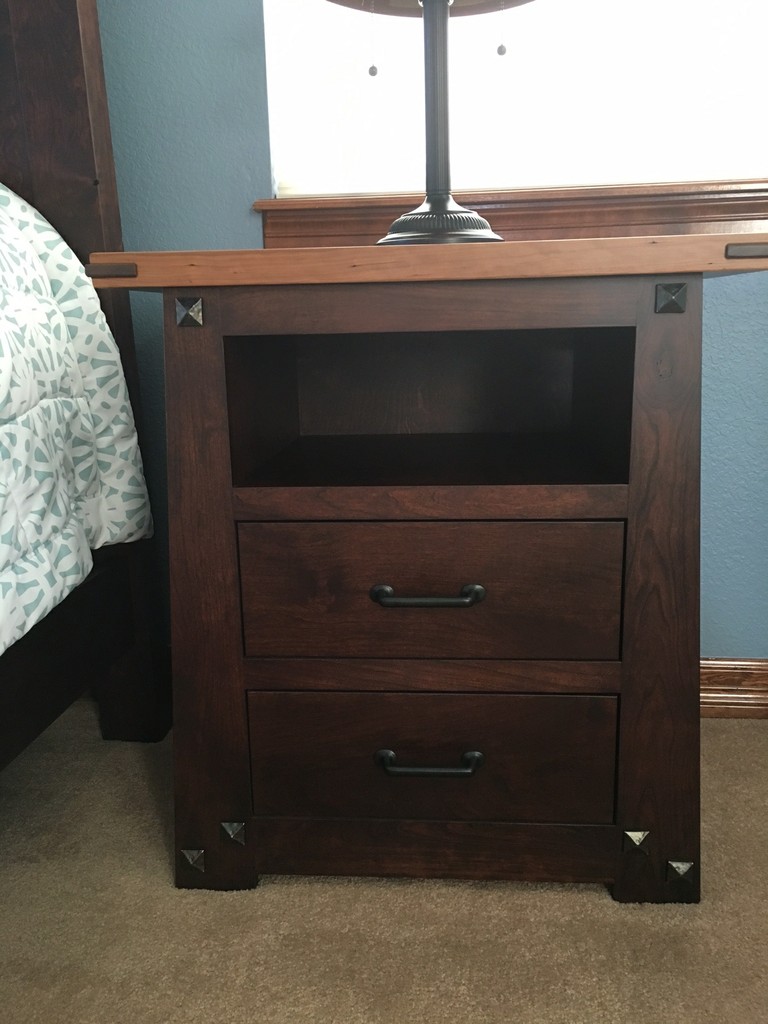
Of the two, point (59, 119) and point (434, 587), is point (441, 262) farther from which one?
point (59, 119)

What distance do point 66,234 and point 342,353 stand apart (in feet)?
1.38

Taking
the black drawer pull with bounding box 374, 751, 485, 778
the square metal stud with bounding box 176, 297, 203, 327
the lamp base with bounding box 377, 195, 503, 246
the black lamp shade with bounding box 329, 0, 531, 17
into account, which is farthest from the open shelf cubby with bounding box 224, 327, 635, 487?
the black lamp shade with bounding box 329, 0, 531, 17

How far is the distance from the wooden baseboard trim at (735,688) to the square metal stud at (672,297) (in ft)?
2.41

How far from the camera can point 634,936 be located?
0.85 metres

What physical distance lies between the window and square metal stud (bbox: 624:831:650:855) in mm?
906

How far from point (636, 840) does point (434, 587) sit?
1.11 feet

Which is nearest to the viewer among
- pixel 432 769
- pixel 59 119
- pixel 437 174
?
pixel 432 769

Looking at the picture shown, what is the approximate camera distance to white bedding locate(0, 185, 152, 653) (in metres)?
0.86

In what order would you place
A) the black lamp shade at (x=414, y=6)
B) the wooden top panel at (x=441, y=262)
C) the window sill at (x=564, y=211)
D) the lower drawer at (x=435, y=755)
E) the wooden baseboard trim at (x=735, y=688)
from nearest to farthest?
the wooden top panel at (x=441, y=262), the lower drawer at (x=435, y=755), the black lamp shade at (x=414, y=6), the window sill at (x=564, y=211), the wooden baseboard trim at (x=735, y=688)

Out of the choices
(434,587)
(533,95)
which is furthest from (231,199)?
(434,587)

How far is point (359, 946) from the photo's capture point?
848mm

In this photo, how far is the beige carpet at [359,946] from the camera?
0.77 m

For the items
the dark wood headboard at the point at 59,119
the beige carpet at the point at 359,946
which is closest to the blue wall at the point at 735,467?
the beige carpet at the point at 359,946

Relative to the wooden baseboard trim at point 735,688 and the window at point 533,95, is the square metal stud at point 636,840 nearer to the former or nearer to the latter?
the wooden baseboard trim at point 735,688
